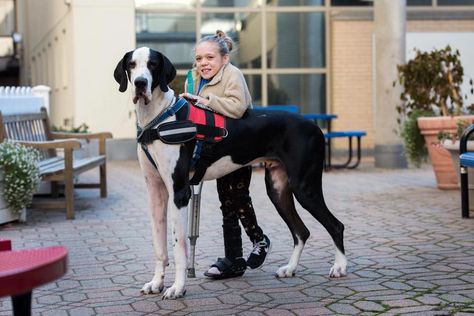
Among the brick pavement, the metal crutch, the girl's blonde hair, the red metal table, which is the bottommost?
the brick pavement

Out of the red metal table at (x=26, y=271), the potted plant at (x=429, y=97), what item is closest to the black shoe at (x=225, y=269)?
the red metal table at (x=26, y=271)

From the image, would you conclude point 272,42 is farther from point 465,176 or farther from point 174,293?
point 174,293

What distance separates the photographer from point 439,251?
7.04 m

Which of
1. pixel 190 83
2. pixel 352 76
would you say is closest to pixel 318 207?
pixel 190 83

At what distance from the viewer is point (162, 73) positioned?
557 cm

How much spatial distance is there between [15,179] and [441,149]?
18.4ft

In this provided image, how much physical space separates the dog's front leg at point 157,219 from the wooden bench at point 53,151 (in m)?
3.97

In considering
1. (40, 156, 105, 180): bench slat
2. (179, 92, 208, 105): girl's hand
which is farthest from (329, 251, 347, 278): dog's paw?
(40, 156, 105, 180): bench slat

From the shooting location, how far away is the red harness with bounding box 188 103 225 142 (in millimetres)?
5746

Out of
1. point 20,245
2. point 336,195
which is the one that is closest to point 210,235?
point 20,245

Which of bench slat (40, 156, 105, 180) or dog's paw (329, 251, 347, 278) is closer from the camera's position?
dog's paw (329, 251, 347, 278)

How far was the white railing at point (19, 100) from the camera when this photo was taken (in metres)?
11.5

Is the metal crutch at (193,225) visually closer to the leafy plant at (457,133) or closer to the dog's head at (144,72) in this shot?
the dog's head at (144,72)

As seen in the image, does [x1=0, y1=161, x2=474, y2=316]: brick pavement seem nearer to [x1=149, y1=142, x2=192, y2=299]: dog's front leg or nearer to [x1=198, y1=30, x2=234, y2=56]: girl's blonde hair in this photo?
[x1=149, y1=142, x2=192, y2=299]: dog's front leg
